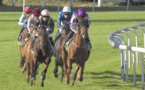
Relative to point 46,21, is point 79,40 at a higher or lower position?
lower

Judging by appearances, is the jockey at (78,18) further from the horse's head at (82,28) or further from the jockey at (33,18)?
the jockey at (33,18)

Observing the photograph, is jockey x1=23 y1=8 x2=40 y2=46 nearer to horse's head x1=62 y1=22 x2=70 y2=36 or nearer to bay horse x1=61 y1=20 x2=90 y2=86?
horse's head x1=62 y1=22 x2=70 y2=36

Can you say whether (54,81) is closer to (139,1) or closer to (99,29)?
(99,29)

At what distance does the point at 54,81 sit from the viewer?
14.2 meters

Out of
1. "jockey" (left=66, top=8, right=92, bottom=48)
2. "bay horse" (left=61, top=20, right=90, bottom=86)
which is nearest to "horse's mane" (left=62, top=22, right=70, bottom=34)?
"jockey" (left=66, top=8, right=92, bottom=48)

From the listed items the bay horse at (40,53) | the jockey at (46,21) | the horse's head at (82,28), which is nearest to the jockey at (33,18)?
the jockey at (46,21)

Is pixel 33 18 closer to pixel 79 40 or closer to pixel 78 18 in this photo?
pixel 78 18

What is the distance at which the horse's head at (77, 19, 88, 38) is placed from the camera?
1255 centimetres

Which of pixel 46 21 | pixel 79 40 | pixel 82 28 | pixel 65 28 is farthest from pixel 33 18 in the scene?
pixel 82 28

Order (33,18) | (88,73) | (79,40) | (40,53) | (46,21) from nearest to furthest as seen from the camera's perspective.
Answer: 1. (40,53)
2. (79,40)
3. (46,21)
4. (33,18)
5. (88,73)

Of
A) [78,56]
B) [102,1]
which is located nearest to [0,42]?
[78,56]

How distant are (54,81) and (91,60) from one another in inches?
166

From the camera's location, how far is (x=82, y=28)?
1262cm

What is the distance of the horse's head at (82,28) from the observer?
494 inches
